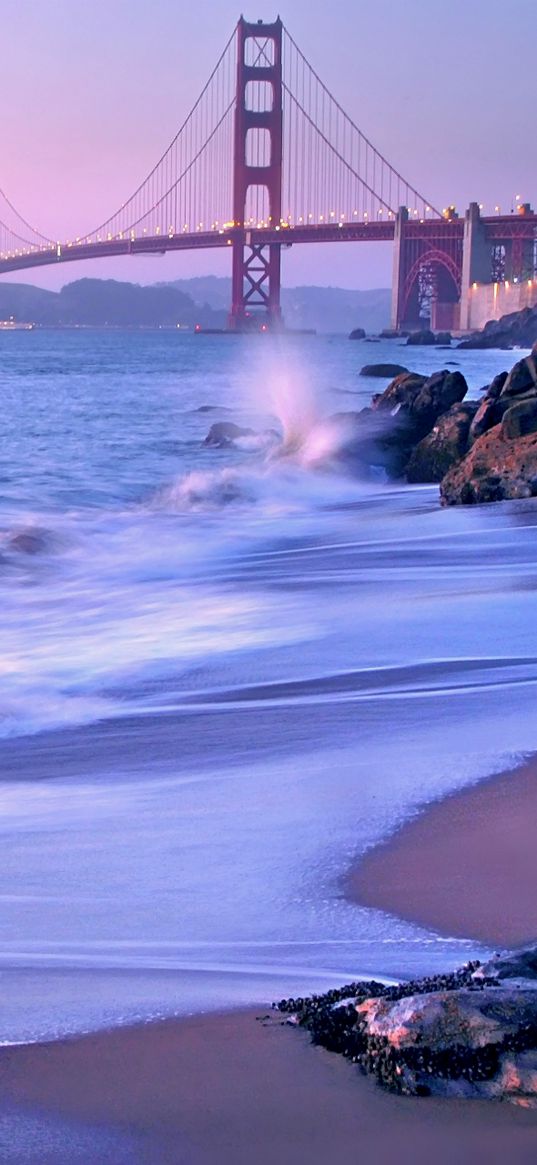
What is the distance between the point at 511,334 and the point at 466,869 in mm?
53849

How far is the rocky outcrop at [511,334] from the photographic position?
5422 centimetres

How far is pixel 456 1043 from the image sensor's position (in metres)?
1.37

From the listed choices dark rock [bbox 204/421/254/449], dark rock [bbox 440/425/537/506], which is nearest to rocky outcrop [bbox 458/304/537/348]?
dark rock [bbox 204/421/254/449]

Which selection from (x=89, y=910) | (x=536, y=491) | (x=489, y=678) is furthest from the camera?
(x=536, y=491)

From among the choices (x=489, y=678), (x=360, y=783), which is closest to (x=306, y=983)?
(x=360, y=783)

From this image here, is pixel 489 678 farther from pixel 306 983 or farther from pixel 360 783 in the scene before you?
pixel 306 983

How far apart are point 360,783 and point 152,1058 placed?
1123 mm

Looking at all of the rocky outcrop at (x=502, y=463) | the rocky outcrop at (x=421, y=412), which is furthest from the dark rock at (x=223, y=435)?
the rocky outcrop at (x=502, y=463)

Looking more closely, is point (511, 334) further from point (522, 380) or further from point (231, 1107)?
point (231, 1107)

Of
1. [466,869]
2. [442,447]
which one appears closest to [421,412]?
[442,447]

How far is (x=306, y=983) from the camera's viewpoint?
1725 millimetres

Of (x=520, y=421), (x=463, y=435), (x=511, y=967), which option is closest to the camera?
(x=511, y=967)

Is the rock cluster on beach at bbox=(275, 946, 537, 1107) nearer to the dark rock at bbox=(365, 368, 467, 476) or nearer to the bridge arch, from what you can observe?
the dark rock at bbox=(365, 368, 467, 476)

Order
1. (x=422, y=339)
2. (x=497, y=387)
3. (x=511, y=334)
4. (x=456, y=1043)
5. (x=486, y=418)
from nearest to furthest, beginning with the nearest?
(x=456, y=1043), (x=486, y=418), (x=497, y=387), (x=511, y=334), (x=422, y=339)
